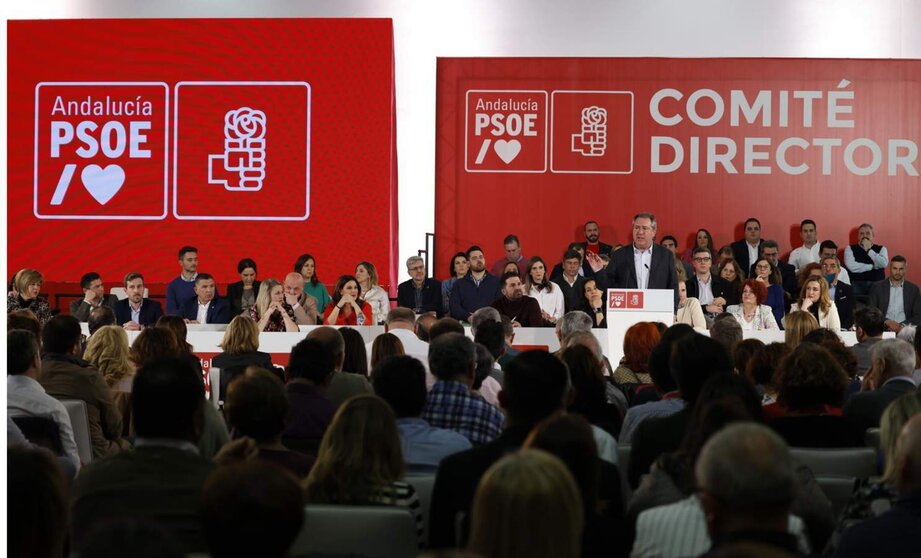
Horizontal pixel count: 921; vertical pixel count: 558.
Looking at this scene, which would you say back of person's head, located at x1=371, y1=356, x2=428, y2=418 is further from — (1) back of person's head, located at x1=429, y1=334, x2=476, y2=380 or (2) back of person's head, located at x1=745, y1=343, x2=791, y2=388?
(2) back of person's head, located at x1=745, y1=343, x2=791, y2=388

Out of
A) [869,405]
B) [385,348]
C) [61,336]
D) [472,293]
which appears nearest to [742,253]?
[472,293]

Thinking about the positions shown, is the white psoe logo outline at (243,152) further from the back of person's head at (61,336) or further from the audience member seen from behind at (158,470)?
the audience member seen from behind at (158,470)

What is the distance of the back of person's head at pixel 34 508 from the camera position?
2176mm

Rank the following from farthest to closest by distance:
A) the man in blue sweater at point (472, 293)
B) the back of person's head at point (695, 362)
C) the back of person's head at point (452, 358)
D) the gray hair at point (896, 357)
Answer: the man in blue sweater at point (472, 293), the gray hair at point (896, 357), the back of person's head at point (452, 358), the back of person's head at point (695, 362)

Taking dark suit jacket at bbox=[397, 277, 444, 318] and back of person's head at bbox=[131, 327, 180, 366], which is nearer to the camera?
back of person's head at bbox=[131, 327, 180, 366]

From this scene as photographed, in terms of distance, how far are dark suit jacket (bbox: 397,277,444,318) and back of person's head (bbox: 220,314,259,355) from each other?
5.37m

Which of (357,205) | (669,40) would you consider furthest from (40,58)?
(669,40)

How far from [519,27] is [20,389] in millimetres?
11245

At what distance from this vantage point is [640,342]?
5.64 meters

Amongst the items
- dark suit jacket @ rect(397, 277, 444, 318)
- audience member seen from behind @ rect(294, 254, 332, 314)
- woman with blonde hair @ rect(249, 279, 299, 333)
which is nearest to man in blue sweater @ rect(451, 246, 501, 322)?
dark suit jacket @ rect(397, 277, 444, 318)

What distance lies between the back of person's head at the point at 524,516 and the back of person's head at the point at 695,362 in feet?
6.45

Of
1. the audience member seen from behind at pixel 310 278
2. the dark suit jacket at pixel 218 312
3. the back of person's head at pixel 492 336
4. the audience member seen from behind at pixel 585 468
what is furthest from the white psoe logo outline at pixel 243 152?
the audience member seen from behind at pixel 585 468

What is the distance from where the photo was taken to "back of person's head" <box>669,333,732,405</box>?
3.77 meters

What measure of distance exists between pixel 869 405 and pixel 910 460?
6.08 ft
